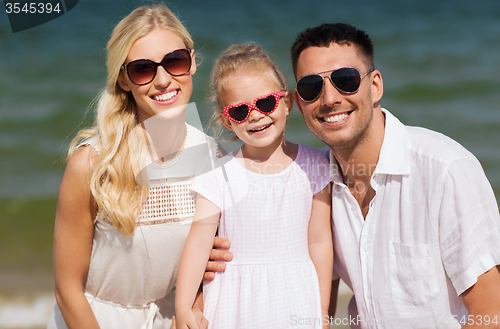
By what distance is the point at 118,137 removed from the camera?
8.48 ft

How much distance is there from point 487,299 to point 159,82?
208 cm

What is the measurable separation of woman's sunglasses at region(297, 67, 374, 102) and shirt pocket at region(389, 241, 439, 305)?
872 mm

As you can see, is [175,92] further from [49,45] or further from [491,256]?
[49,45]

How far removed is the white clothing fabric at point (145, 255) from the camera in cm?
260

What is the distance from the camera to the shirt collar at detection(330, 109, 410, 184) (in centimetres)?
227

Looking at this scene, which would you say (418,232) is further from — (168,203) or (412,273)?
(168,203)

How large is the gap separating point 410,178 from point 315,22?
9.43m

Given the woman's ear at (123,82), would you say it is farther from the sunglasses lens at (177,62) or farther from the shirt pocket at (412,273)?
the shirt pocket at (412,273)

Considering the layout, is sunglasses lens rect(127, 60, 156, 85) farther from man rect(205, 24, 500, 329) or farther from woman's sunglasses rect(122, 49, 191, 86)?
man rect(205, 24, 500, 329)

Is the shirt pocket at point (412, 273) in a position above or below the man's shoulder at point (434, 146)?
below

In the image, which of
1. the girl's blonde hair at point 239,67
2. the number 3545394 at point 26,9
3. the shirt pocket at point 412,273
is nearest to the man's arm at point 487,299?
the shirt pocket at point 412,273

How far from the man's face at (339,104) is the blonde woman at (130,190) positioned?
81 cm

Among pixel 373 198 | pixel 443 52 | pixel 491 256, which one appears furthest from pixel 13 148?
pixel 443 52

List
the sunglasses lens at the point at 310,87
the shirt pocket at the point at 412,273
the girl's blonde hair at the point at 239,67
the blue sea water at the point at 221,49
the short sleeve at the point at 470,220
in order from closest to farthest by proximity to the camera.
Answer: the short sleeve at the point at 470,220, the shirt pocket at the point at 412,273, the sunglasses lens at the point at 310,87, the girl's blonde hair at the point at 239,67, the blue sea water at the point at 221,49
